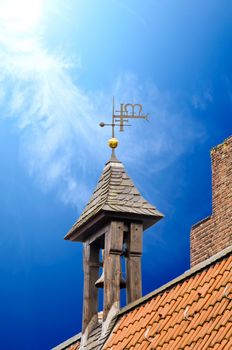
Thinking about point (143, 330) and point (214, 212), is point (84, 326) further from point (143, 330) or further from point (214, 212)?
point (214, 212)

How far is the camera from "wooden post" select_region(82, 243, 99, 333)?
1739cm

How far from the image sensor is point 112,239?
17.0 meters

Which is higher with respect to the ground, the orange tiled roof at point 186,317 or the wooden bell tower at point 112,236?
the wooden bell tower at point 112,236

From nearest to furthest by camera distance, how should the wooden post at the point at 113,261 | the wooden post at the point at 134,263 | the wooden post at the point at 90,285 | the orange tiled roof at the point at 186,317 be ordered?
1. the orange tiled roof at the point at 186,317
2. the wooden post at the point at 113,261
3. the wooden post at the point at 134,263
4. the wooden post at the point at 90,285

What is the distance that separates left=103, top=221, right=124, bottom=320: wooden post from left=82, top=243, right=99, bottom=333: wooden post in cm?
68

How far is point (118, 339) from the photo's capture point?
50.8 feet

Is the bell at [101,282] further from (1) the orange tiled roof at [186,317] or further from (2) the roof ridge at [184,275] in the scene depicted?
(1) the orange tiled roof at [186,317]

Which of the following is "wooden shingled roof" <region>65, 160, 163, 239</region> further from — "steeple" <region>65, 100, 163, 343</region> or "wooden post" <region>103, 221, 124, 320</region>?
"wooden post" <region>103, 221, 124, 320</region>

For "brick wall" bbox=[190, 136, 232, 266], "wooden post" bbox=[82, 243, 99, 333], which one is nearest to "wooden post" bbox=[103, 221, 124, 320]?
"wooden post" bbox=[82, 243, 99, 333]

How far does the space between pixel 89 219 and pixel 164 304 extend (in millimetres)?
2968

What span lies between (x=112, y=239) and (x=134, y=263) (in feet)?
1.62

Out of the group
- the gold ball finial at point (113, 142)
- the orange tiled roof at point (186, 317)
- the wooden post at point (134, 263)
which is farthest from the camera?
the gold ball finial at point (113, 142)

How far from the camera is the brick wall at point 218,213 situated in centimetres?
2105

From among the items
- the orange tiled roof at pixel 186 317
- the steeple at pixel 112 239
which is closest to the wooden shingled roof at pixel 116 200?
the steeple at pixel 112 239
